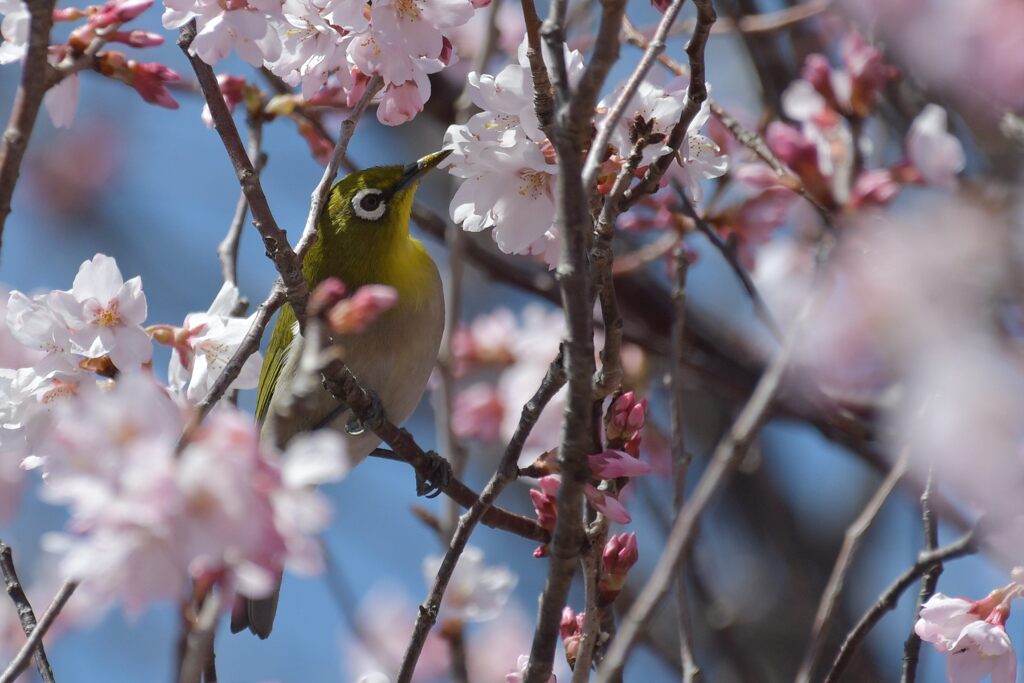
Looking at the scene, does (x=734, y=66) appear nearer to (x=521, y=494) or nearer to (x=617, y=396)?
(x=521, y=494)

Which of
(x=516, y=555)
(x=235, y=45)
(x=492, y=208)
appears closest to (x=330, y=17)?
(x=235, y=45)

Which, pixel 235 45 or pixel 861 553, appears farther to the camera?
pixel 861 553

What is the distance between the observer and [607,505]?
2049 mm

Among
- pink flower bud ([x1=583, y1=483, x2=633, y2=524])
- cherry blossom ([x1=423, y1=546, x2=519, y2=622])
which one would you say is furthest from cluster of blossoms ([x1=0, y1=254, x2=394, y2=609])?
cherry blossom ([x1=423, y1=546, x2=519, y2=622])

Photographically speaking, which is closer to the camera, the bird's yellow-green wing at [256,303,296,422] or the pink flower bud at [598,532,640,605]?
the pink flower bud at [598,532,640,605]

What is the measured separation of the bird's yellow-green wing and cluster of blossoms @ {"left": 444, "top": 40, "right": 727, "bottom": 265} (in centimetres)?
120

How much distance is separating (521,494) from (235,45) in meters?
3.98

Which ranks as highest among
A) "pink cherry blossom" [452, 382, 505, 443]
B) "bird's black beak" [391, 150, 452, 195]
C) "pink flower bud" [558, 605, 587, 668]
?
"bird's black beak" [391, 150, 452, 195]

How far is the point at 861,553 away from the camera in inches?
218

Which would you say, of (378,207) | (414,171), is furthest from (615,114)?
(378,207)

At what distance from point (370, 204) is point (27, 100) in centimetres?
180

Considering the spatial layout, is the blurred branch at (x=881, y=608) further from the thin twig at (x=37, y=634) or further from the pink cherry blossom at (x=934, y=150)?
the pink cherry blossom at (x=934, y=150)

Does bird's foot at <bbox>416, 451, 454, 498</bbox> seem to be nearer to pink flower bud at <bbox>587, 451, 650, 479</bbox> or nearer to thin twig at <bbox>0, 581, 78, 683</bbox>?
pink flower bud at <bbox>587, 451, 650, 479</bbox>

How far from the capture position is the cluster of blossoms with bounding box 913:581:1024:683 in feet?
7.23
